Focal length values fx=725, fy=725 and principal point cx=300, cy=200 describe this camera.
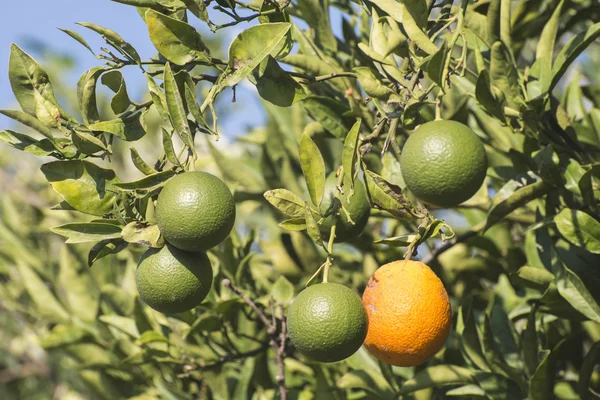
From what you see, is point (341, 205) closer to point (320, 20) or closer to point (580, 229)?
point (580, 229)

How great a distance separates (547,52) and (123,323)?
1.42 metres

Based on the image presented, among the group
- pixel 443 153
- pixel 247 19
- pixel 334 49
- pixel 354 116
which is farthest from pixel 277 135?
pixel 443 153

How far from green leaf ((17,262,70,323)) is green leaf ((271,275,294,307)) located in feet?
3.29

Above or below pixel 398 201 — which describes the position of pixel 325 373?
below

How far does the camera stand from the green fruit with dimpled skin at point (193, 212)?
118 cm

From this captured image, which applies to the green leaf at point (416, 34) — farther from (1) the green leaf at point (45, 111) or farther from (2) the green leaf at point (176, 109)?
(1) the green leaf at point (45, 111)

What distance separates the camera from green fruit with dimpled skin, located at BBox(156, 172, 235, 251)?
1182mm

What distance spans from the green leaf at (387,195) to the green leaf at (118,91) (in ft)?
1.53

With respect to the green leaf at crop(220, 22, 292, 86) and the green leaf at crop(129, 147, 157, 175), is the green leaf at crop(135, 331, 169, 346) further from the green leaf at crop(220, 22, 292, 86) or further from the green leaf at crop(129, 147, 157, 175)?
the green leaf at crop(220, 22, 292, 86)

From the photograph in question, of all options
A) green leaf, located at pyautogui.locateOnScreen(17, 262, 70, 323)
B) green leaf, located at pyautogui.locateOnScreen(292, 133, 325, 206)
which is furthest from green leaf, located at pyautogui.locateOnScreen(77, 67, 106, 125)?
green leaf, located at pyautogui.locateOnScreen(17, 262, 70, 323)

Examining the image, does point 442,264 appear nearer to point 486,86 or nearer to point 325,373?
point 325,373

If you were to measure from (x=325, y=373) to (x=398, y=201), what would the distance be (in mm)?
917

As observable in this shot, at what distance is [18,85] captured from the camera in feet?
4.32

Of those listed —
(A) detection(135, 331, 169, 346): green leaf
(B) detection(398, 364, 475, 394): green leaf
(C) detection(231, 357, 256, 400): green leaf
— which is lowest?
(C) detection(231, 357, 256, 400): green leaf
